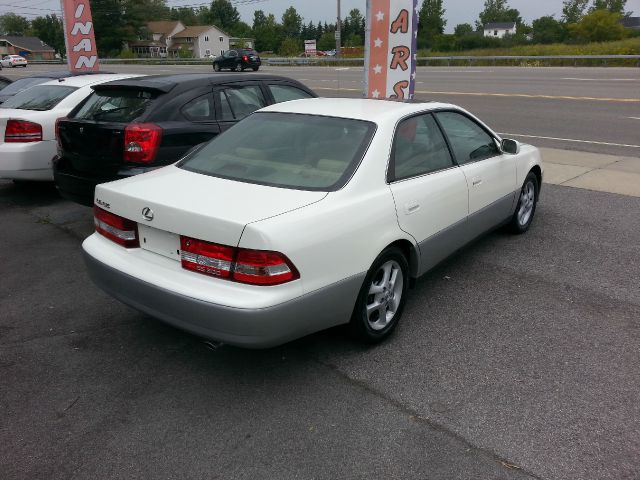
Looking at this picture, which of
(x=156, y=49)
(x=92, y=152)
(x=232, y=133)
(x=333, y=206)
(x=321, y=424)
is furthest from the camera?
(x=156, y=49)

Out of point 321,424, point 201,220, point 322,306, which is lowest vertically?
point 321,424

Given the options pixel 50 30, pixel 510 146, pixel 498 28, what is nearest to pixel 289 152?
pixel 510 146

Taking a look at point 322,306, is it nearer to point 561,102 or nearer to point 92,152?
point 92,152

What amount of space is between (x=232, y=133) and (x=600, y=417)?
300 centimetres

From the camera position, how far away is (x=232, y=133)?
4184 mm

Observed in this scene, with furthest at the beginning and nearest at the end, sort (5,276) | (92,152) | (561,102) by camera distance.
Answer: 1. (561,102)
2. (92,152)
3. (5,276)

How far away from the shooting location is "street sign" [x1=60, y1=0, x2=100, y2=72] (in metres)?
12.5

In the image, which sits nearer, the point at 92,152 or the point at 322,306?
the point at 322,306

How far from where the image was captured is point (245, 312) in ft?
9.17

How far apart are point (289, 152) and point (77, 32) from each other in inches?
436

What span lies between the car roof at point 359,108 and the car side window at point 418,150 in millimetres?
88

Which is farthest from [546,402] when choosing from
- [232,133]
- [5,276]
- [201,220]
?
[5,276]

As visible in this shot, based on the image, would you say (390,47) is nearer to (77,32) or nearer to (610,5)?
(77,32)

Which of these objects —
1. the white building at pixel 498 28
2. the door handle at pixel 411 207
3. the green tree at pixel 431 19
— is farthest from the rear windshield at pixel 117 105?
the white building at pixel 498 28
